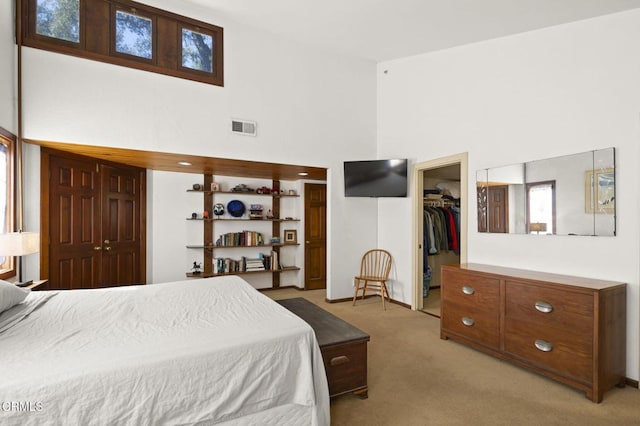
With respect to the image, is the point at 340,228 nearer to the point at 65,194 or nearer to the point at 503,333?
the point at 503,333

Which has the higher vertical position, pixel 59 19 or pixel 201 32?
pixel 201 32

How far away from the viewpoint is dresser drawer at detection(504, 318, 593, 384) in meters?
2.22

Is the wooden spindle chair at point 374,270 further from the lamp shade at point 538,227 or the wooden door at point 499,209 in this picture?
the lamp shade at point 538,227

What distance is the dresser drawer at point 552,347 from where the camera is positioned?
2.22 m

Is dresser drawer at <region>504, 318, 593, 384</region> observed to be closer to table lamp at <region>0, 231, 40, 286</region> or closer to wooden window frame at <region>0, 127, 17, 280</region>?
table lamp at <region>0, 231, 40, 286</region>

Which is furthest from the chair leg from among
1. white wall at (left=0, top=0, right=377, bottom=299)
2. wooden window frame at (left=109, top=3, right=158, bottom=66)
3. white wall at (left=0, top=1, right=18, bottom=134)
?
white wall at (left=0, top=1, right=18, bottom=134)

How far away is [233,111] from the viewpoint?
3.82 meters

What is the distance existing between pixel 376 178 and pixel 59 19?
3.83 metres

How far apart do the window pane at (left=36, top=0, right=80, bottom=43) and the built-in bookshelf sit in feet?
7.60

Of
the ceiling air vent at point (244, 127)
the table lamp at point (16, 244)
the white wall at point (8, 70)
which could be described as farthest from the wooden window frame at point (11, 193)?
the ceiling air vent at point (244, 127)

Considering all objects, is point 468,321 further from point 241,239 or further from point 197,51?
point 197,51

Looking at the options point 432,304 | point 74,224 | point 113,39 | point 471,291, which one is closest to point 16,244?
point 74,224

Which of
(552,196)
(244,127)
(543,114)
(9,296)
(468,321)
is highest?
(244,127)

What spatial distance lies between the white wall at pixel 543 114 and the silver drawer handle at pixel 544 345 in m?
0.59
